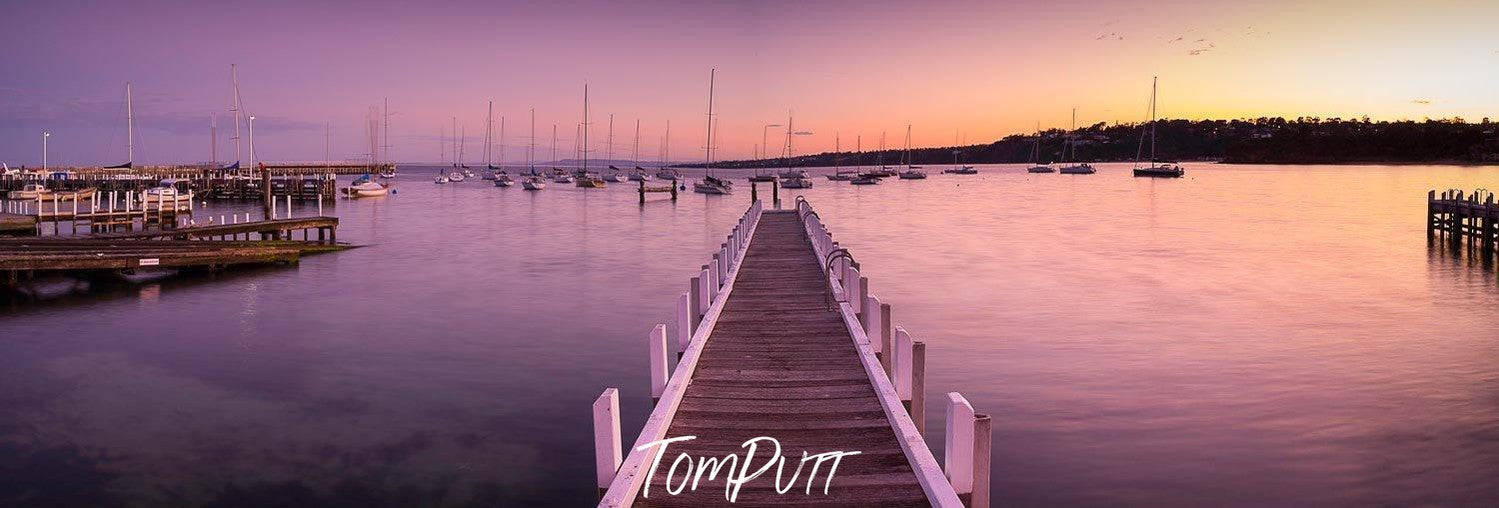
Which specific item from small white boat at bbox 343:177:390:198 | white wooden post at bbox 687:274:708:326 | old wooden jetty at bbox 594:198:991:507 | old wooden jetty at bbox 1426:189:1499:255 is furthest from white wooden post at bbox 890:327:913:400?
small white boat at bbox 343:177:390:198

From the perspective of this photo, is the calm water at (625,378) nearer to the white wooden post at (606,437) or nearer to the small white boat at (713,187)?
the white wooden post at (606,437)

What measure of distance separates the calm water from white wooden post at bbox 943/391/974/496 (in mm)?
4464

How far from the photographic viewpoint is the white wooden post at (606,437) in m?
7.73

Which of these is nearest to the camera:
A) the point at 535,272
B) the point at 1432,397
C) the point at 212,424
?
the point at 212,424

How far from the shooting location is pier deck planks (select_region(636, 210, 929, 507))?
317 inches

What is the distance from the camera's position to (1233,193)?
108125mm

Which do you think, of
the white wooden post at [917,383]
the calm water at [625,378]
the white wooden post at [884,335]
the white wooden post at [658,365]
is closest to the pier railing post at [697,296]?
the calm water at [625,378]

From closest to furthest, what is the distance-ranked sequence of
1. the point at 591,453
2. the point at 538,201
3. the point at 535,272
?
the point at 591,453
the point at 535,272
the point at 538,201

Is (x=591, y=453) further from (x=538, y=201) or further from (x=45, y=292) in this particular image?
(x=538, y=201)

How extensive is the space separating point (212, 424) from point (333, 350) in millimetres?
6164

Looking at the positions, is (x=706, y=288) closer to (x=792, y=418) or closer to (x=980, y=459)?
(x=792, y=418)

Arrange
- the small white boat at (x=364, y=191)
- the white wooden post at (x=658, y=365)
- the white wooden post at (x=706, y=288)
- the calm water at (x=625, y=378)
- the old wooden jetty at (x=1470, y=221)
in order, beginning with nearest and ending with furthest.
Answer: the white wooden post at (x=658, y=365)
the calm water at (x=625, y=378)
the white wooden post at (x=706, y=288)
the old wooden jetty at (x=1470, y=221)
the small white boat at (x=364, y=191)

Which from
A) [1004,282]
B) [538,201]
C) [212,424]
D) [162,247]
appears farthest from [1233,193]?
[212,424]

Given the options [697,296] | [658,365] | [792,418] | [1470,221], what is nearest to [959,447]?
[792,418]
